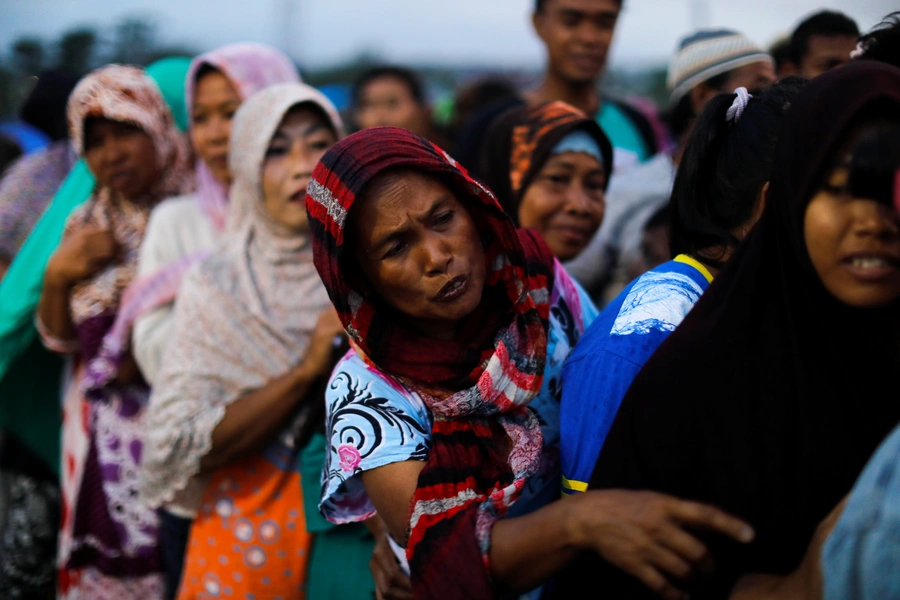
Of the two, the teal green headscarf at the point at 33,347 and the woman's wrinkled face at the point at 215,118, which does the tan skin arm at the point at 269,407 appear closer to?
the woman's wrinkled face at the point at 215,118

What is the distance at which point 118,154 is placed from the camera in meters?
3.52

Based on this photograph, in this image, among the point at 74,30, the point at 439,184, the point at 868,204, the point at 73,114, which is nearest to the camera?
the point at 868,204

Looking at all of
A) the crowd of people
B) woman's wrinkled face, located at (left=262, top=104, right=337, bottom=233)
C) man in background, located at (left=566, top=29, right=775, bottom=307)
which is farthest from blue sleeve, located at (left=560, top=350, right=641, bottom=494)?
man in background, located at (left=566, top=29, right=775, bottom=307)

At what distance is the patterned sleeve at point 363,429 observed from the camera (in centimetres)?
175

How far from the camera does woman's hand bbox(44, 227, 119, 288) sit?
3260 millimetres

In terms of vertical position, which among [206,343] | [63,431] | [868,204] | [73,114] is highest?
[868,204]

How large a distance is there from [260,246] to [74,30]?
3.78m

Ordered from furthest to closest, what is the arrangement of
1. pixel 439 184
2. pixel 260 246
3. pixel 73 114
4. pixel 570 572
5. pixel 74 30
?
1. pixel 74 30
2. pixel 73 114
3. pixel 260 246
4. pixel 439 184
5. pixel 570 572

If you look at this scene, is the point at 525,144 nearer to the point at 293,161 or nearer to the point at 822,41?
the point at 293,161

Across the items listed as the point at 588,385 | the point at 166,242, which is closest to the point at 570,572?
the point at 588,385

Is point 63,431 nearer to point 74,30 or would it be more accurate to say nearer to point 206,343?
point 206,343

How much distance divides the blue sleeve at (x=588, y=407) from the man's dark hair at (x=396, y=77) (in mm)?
4665

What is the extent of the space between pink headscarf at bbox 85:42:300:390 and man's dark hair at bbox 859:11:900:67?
2.24 metres

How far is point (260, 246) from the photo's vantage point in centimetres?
295
